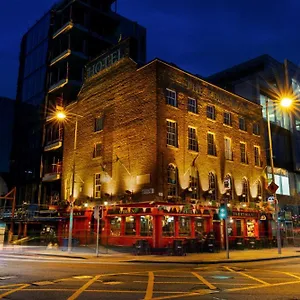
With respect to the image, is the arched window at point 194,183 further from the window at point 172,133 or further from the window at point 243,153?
the window at point 243,153

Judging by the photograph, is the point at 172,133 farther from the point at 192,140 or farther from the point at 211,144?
the point at 211,144

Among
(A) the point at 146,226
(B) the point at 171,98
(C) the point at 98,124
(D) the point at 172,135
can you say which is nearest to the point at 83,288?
(A) the point at 146,226

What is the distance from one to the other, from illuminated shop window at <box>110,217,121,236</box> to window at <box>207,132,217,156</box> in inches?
385

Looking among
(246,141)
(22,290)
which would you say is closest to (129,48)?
(246,141)

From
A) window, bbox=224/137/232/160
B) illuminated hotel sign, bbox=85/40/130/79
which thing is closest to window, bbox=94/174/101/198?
illuminated hotel sign, bbox=85/40/130/79

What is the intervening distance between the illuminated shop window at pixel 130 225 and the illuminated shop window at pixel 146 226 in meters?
0.81

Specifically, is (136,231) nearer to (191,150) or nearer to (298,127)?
(191,150)

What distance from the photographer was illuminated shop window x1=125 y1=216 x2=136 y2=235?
27581 millimetres

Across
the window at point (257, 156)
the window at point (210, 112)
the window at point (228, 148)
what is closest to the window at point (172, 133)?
the window at point (210, 112)

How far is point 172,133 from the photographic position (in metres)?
28.9

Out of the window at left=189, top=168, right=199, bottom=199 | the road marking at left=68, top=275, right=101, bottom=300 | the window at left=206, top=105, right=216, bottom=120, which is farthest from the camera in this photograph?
the window at left=206, top=105, right=216, bottom=120

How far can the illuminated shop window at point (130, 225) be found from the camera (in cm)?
2758

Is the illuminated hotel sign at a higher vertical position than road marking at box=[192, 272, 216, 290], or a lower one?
higher

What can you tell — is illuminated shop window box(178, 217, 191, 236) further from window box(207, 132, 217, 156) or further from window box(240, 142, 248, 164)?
window box(240, 142, 248, 164)
